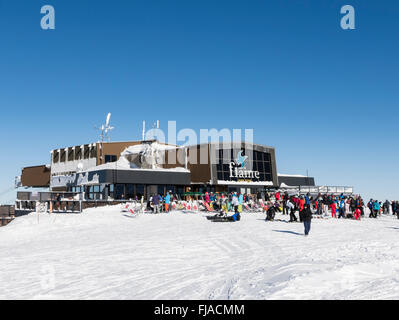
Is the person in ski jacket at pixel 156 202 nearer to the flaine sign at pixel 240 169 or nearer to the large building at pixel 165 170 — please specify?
the large building at pixel 165 170

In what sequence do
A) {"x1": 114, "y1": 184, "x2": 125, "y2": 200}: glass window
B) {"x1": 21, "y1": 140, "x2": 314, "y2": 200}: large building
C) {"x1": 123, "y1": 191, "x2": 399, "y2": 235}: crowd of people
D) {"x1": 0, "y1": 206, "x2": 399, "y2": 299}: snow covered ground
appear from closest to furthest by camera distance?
1. {"x1": 0, "y1": 206, "x2": 399, "y2": 299}: snow covered ground
2. {"x1": 123, "y1": 191, "x2": 399, "y2": 235}: crowd of people
3. {"x1": 114, "y1": 184, "x2": 125, "y2": 200}: glass window
4. {"x1": 21, "y1": 140, "x2": 314, "y2": 200}: large building

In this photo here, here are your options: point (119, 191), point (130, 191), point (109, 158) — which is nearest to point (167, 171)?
point (130, 191)

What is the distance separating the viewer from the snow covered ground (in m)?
6.60

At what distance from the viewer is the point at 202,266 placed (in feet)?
29.7

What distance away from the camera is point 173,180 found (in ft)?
139

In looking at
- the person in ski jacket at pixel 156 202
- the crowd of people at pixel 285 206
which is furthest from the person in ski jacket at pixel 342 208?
the person in ski jacket at pixel 156 202

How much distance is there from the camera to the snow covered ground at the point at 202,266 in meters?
6.60

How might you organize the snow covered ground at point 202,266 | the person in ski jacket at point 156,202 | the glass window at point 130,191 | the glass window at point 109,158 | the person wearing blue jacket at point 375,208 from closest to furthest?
the snow covered ground at point 202,266 → the person wearing blue jacket at point 375,208 → the person in ski jacket at point 156,202 → the glass window at point 130,191 → the glass window at point 109,158

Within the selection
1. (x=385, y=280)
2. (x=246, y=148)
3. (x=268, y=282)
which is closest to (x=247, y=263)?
(x=268, y=282)

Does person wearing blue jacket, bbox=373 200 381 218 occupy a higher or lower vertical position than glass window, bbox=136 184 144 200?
lower

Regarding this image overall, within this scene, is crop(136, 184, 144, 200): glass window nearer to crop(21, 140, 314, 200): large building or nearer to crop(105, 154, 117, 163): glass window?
crop(21, 140, 314, 200): large building

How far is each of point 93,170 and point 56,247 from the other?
1123 inches

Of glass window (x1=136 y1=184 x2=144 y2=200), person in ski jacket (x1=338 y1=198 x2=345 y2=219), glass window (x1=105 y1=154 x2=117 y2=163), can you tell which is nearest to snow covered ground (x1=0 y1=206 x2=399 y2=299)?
person in ski jacket (x1=338 y1=198 x2=345 y2=219)

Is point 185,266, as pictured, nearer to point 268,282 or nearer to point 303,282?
point 268,282
